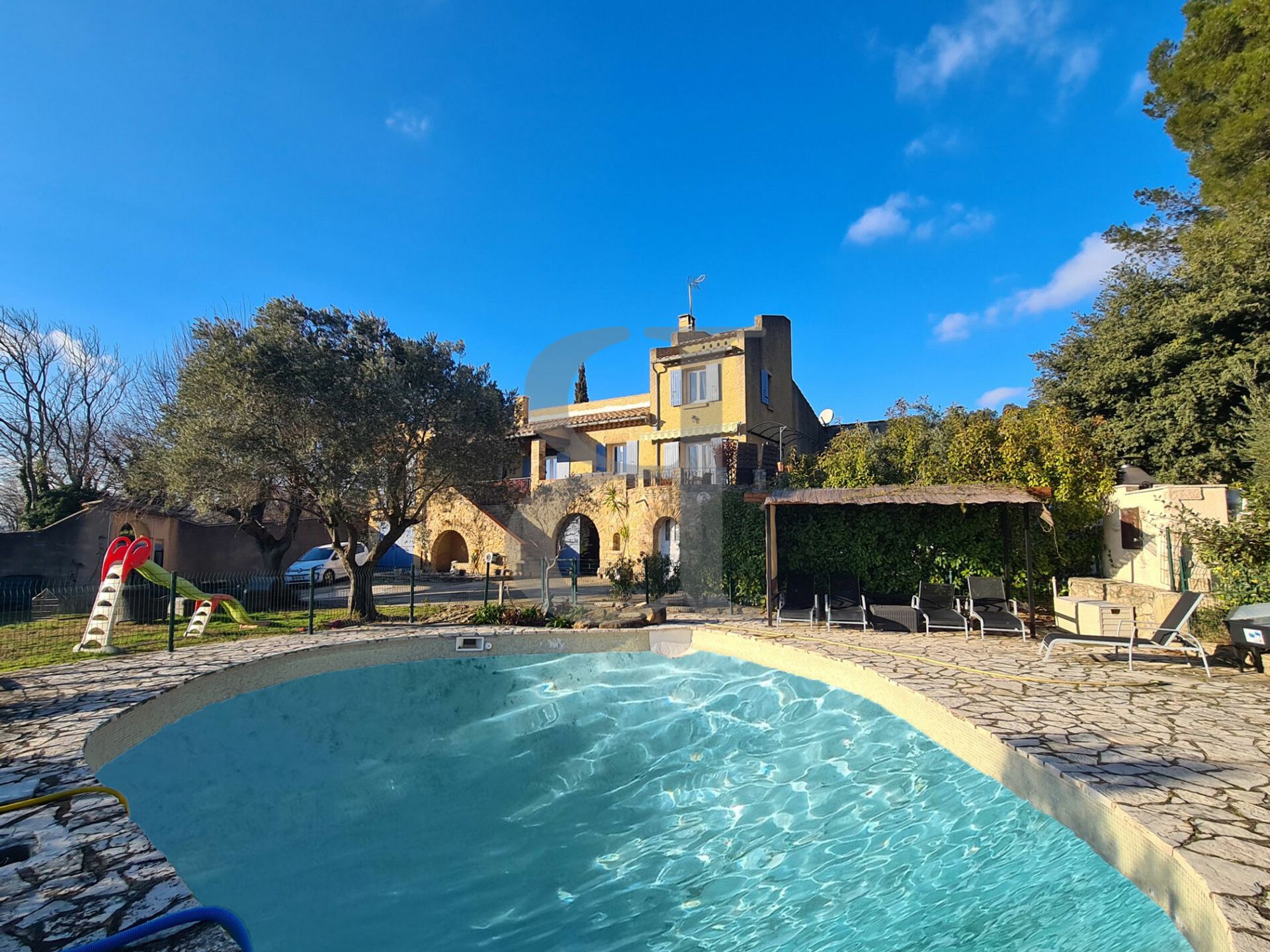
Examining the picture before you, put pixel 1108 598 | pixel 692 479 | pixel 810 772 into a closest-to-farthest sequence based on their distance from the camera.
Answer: pixel 810 772 → pixel 1108 598 → pixel 692 479

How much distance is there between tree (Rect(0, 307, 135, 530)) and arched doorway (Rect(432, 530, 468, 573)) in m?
12.0

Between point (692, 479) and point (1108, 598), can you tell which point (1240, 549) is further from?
point (692, 479)

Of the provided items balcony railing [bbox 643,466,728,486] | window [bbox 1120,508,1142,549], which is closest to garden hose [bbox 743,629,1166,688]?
window [bbox 1120,508,1142,549]

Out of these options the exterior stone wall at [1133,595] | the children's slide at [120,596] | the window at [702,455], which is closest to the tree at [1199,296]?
the exterior stone wall at [1133,595]

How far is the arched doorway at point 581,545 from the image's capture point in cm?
2408

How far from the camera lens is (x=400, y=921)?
4.61 m

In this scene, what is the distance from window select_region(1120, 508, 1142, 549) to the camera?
38.4 feet

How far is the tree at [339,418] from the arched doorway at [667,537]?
810cm

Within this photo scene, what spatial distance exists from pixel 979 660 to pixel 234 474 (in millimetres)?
13345

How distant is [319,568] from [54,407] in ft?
41.0

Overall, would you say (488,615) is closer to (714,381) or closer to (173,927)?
(173,927)

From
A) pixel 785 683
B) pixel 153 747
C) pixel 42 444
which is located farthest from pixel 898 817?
pixel 42 444

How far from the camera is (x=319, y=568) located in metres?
21.0

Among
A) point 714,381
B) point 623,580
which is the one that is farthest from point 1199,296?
point 714,381
